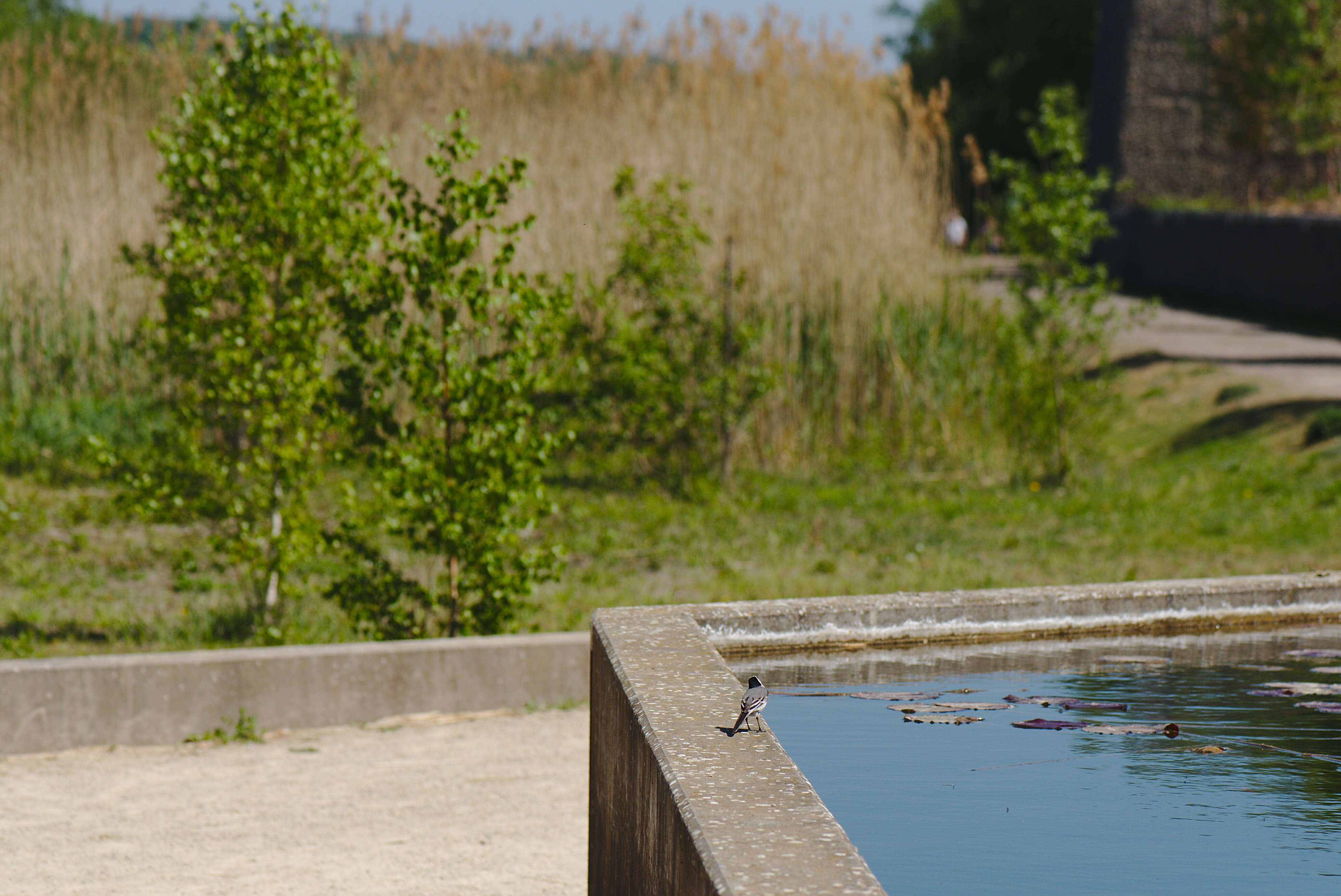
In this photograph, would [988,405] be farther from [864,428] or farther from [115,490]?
[115,490]

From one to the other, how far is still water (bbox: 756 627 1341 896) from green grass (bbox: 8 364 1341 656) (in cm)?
302

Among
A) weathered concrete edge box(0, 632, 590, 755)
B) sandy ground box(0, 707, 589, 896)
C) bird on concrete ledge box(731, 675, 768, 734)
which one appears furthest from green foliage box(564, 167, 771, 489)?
bird on concrete ledge box(731, 675, 768, 734)

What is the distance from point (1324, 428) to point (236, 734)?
26.0 feet

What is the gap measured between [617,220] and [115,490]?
397 centimetres

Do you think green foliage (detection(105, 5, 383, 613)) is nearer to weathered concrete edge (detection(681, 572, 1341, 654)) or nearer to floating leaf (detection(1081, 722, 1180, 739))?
weathered concrete edge (detection(681, 572, 1341, 654))

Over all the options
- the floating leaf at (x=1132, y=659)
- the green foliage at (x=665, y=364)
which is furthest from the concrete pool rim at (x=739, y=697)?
the green foliage at (x=665, y=364)

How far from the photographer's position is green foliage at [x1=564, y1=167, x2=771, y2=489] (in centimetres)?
909

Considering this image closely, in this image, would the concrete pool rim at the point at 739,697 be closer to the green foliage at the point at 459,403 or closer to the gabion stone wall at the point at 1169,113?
the green foliage at the point at 459,403

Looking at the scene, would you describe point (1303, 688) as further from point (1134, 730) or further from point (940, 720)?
point (940, 720)

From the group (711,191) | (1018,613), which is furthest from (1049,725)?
(711,191)

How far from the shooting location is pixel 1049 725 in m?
2.70

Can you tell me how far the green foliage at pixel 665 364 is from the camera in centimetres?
909

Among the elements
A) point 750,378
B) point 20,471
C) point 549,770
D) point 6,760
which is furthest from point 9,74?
point 549,770

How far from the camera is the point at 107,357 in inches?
398
